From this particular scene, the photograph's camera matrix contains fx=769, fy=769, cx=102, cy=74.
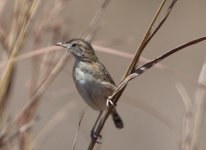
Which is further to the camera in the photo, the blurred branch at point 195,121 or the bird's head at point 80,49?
the bird's head at point 80,49

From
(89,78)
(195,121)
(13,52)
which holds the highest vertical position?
(13,52)

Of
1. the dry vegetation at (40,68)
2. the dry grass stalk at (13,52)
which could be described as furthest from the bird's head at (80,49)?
the dry grass stalk at (13,52)

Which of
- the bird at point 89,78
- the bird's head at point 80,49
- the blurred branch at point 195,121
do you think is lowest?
the blurred branch at point 195,121

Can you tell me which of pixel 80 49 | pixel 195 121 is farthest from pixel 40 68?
pixel 195 121

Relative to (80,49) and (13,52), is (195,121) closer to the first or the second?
(13,52)

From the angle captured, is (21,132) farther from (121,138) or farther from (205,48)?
(205,48)

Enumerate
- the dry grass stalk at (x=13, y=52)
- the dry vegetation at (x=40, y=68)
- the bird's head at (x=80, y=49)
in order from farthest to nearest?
the bird's head at (x=80, y=49) < the dry grass stalk at (x=13, y=52) < the dry vegetation at (x=40, y=68)

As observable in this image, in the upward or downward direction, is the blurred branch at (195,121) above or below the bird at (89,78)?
below

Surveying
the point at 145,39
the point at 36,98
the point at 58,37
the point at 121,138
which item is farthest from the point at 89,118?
the point at 145,39

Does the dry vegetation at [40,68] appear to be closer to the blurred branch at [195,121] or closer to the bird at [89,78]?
the blurred branch at [195,121]
